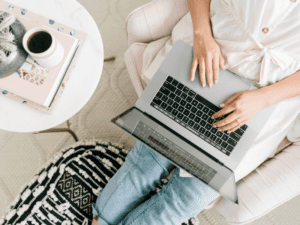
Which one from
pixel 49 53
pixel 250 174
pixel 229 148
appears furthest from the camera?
pixel 250 174

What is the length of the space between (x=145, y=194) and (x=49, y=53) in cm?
62

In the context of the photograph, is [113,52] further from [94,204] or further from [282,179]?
[282,179]

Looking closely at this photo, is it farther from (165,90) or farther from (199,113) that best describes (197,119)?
(165,90)

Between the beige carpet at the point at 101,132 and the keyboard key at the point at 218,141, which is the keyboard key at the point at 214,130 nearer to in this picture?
the keyboard key at the point at 218,141

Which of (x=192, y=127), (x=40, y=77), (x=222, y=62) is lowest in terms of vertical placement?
(x=40, y=77)

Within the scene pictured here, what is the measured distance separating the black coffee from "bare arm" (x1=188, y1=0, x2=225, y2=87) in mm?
436

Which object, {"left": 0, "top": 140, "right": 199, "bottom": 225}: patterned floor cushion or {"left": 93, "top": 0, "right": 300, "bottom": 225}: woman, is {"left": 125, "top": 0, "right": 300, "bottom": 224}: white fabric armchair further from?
{"left": 0, "top": 140, "right": 199, "bottom": 225}: patterned floor cushion

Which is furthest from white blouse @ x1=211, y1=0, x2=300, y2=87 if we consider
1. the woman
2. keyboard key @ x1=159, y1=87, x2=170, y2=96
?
keyboard key @ x1=159, y1=87, x2=170, y2=96

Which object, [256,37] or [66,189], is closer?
[256,37]

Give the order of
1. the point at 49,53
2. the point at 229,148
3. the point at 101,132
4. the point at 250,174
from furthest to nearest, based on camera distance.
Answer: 1. the point at 101,132
2. the point at 250,174
3. the point at 229,148
4. the point at 49,53

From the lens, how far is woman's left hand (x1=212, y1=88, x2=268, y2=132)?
66cm

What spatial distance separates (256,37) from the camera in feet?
2.14

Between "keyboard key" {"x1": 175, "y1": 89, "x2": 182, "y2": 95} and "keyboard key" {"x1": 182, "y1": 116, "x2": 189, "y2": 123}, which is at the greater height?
"keyboard key" {"x1": 175, "y1": 89, "x2": 182, "y2": 95}

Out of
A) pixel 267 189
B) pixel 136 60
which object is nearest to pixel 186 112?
pixel 136 60
